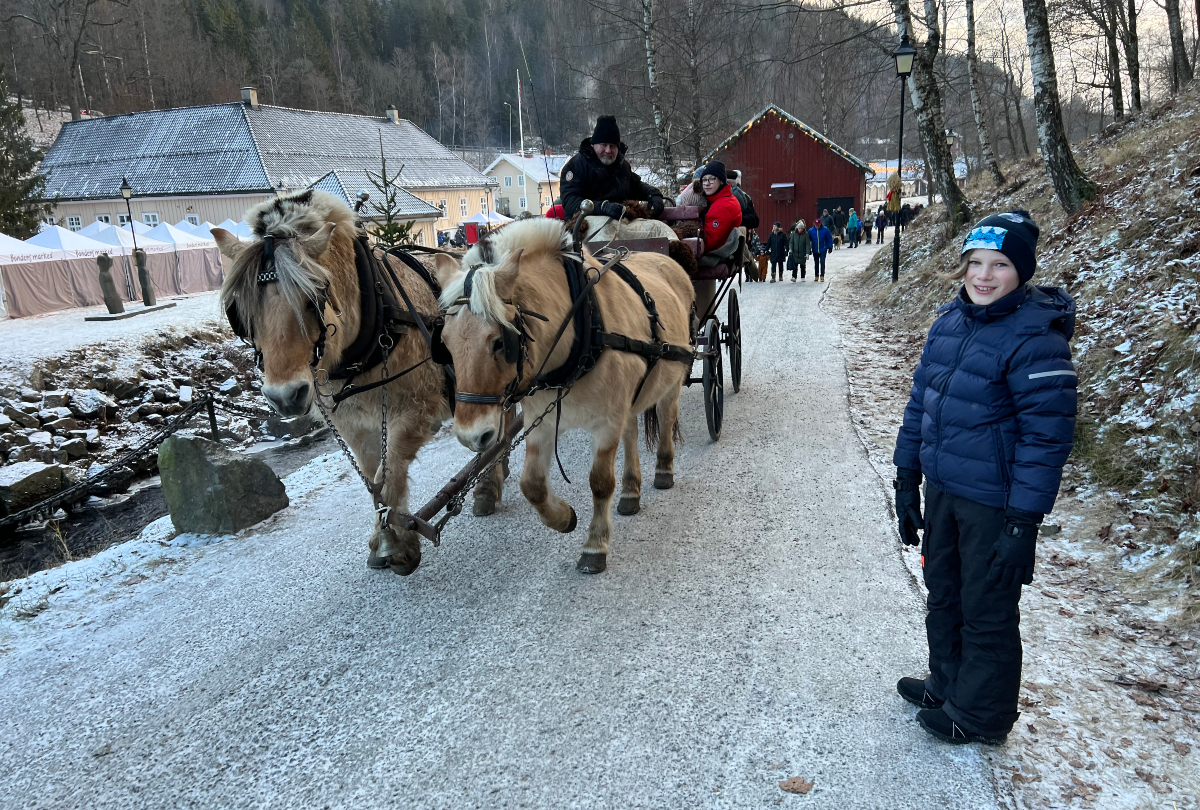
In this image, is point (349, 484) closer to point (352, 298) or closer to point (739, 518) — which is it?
point (352, 298)

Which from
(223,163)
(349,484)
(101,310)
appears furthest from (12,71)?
(349,484)

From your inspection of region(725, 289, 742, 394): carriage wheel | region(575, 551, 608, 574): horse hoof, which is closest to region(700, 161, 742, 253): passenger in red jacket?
region(725, 289, 742, 394): carriage wheel

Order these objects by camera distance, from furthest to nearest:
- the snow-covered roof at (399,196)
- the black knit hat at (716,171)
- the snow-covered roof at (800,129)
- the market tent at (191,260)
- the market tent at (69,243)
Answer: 1. the snow-covered roof at (399,196)
2. the snow-covered roof at (800,129)
3. the market tent at (191,260)
4. the market tent at (69,243)
5. the black knit hat at (716,171)

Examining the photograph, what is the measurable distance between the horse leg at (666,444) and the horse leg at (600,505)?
1.27 metres

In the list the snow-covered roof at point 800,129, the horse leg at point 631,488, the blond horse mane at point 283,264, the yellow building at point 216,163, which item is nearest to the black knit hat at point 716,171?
the horse leg at point 631,488

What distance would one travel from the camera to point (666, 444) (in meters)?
5.40

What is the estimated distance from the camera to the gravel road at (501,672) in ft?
8.40

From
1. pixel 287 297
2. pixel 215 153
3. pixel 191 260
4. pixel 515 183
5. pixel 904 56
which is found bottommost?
pixel 287 297

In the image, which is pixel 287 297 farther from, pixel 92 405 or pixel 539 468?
pixel 92 405

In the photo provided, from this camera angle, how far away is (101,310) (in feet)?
59.4

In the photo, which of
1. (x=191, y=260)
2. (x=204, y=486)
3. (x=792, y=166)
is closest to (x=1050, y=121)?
(x=204, y=486)

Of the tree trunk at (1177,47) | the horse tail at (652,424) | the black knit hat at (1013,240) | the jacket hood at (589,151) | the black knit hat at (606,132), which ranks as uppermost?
the tree trunk at (1177,47)

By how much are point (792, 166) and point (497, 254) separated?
33230 mm

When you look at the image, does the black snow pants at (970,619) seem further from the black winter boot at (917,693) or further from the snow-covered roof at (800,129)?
the snow-covered roof at (800,129)
